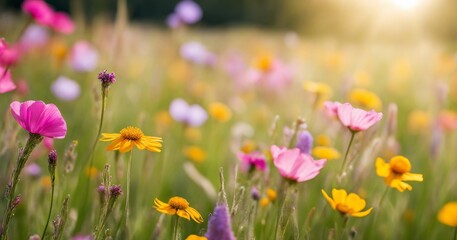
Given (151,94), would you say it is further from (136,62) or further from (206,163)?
(136,62)

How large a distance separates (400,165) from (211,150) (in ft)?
3.37

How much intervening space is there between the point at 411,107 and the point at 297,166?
8.44 ft

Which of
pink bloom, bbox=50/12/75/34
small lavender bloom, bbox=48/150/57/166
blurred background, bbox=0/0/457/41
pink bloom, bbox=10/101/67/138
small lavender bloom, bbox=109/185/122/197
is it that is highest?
blurred background, bbox=0/0/457/41

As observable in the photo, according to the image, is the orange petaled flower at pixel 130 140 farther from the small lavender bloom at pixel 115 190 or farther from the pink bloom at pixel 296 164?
the pink bloom at pixel 296 164

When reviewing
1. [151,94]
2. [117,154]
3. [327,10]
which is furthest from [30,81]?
[327,10]

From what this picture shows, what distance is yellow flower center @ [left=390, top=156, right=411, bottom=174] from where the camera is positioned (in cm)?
95

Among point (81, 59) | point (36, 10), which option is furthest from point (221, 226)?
point (81, 59)

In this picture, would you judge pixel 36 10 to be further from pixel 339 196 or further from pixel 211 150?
pixel 339 196

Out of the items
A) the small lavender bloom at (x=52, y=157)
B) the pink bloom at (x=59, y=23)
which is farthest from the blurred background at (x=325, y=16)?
the small lavender bloom at (x=52, y=157)

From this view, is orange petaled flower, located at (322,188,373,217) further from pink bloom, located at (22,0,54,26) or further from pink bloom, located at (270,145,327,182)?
pink bloom, located at (22,0,54,26)

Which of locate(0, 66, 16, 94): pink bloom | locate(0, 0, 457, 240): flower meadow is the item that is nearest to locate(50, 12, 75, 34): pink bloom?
locate(0, 0, 457, 240): flower meadow

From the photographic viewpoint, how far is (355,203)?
86 centimetres

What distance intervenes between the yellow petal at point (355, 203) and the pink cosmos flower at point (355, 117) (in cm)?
12

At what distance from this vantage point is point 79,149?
1.89 meters
